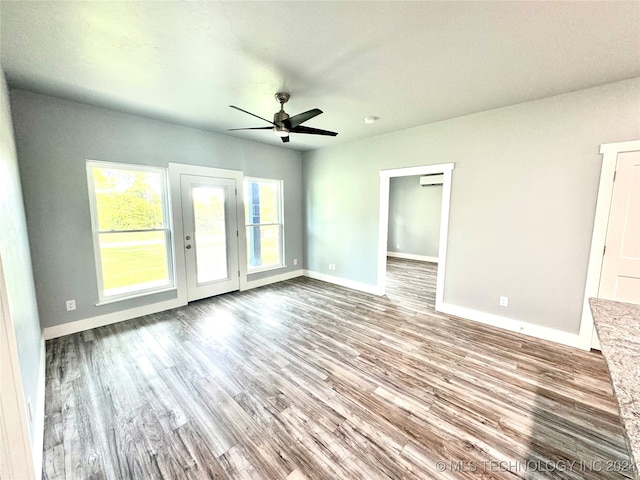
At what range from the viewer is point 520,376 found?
219cm

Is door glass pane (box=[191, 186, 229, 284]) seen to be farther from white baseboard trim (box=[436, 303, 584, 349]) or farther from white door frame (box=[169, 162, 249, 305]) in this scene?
white baseboard trim (box=[436, 303, 584, 349])

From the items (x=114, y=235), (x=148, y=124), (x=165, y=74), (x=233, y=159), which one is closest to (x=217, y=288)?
(x=114, y=235)

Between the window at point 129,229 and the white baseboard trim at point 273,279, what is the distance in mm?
1344

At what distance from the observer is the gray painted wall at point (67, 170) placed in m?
2.62

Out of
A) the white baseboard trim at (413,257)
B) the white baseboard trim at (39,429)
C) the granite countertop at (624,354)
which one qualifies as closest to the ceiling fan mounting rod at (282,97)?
the granite countertop at (624,354)

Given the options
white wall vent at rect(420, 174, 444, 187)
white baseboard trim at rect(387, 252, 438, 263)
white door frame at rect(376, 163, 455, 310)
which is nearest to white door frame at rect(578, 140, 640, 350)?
white door frame at rect(376, 163, 455, 310)

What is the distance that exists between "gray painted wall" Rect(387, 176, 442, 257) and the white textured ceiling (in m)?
4.17

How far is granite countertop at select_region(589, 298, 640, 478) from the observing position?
26.6 inches

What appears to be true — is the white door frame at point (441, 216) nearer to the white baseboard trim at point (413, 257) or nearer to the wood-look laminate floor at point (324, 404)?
the wood-look laminate floor at point (324, 404)

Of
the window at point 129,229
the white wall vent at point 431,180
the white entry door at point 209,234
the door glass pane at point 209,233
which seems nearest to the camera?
the window at point 129,229

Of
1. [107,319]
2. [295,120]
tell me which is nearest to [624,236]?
[295,120]

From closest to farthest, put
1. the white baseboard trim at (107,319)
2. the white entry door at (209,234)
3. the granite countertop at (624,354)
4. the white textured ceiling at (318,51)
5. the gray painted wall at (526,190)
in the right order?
the granite countertop at (624,354) < the white textured ceiling at (318,51) < the gray painted wall at (526,190) < the white baseboard trim at (107,319) < the white entry door at (209,234)

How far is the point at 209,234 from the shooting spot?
13.2 feet

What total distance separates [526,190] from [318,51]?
2666 millimetres
